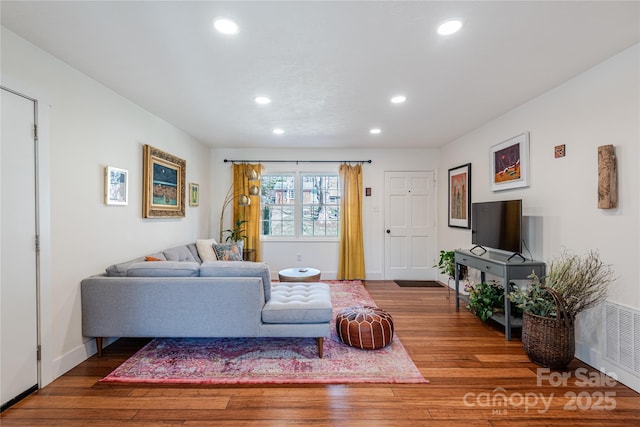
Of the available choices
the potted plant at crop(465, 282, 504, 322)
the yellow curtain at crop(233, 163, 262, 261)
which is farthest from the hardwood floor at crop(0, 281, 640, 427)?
the yellow curtain at crop(233, 163, 262, 261)

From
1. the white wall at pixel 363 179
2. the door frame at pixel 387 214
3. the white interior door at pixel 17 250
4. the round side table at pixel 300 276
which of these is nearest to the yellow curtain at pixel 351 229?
the white wall at pixel 363 179

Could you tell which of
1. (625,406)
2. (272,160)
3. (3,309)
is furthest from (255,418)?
(272,160)

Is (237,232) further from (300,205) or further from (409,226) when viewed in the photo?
(409,226)

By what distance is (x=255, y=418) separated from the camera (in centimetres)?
179

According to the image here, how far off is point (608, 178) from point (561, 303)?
1026 millimetres

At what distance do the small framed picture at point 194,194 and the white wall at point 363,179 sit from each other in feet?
2.01

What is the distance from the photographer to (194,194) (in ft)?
15.1

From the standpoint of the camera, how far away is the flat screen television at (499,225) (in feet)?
9.64

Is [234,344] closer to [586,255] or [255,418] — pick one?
[255,418]

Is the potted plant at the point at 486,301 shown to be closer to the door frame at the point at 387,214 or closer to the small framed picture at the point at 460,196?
the small framed picture at the point at 460,196

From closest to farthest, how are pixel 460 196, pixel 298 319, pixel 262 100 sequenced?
pixel 298 319 → pixel 262 100 → pixel 460 196

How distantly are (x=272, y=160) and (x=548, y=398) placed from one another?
15.7 ft

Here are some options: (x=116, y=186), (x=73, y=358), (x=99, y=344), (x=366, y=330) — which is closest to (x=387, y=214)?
(x=366, y=330)

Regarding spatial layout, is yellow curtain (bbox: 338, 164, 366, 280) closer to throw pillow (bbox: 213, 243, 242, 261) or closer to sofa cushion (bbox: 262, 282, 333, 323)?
throw pillow (bbox: 213, 243, 242, 261)
